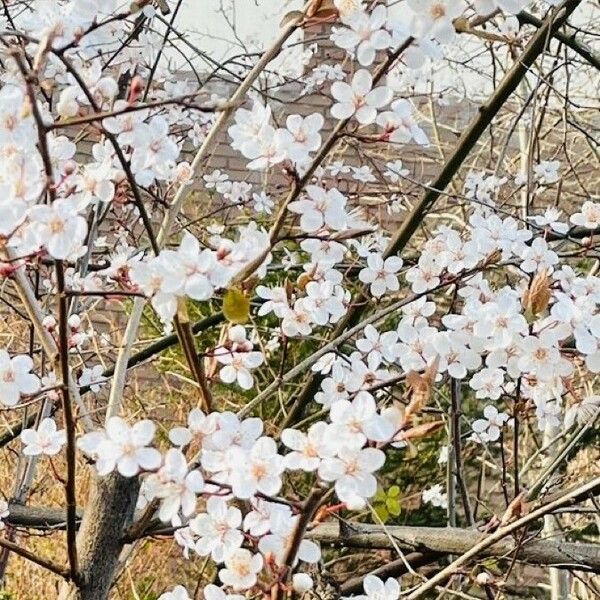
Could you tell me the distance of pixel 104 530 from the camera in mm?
962

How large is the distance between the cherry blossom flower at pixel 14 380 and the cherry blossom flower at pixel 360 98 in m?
0.41

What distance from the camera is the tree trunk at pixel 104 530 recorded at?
37.4 inches

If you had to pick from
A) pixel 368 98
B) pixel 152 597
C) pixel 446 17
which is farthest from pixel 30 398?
pixel 152 597

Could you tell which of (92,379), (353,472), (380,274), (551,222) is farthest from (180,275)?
(551,222)

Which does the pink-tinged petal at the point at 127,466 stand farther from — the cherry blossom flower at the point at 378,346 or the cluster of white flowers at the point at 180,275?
the cherry blossom flower at the point at 378,346

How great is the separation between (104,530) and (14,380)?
0.23 m

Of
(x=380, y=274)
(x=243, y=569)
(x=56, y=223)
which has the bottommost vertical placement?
(x=243, y=569)

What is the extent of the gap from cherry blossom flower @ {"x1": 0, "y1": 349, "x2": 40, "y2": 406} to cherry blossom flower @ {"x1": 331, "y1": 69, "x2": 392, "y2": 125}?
0.41 meters

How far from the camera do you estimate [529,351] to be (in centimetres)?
102

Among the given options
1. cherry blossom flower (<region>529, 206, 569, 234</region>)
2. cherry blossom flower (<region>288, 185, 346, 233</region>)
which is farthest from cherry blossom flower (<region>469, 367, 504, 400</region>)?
cherry blossom flower (<region>288, 185, 346, 233</region>)

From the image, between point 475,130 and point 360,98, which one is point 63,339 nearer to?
point 360,98

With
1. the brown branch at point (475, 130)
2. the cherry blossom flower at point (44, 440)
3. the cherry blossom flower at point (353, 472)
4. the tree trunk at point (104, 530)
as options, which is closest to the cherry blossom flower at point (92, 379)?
the brown branch at point (475, 130)

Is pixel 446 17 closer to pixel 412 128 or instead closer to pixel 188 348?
pixel 412 128

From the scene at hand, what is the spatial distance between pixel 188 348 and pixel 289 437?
153 mm
